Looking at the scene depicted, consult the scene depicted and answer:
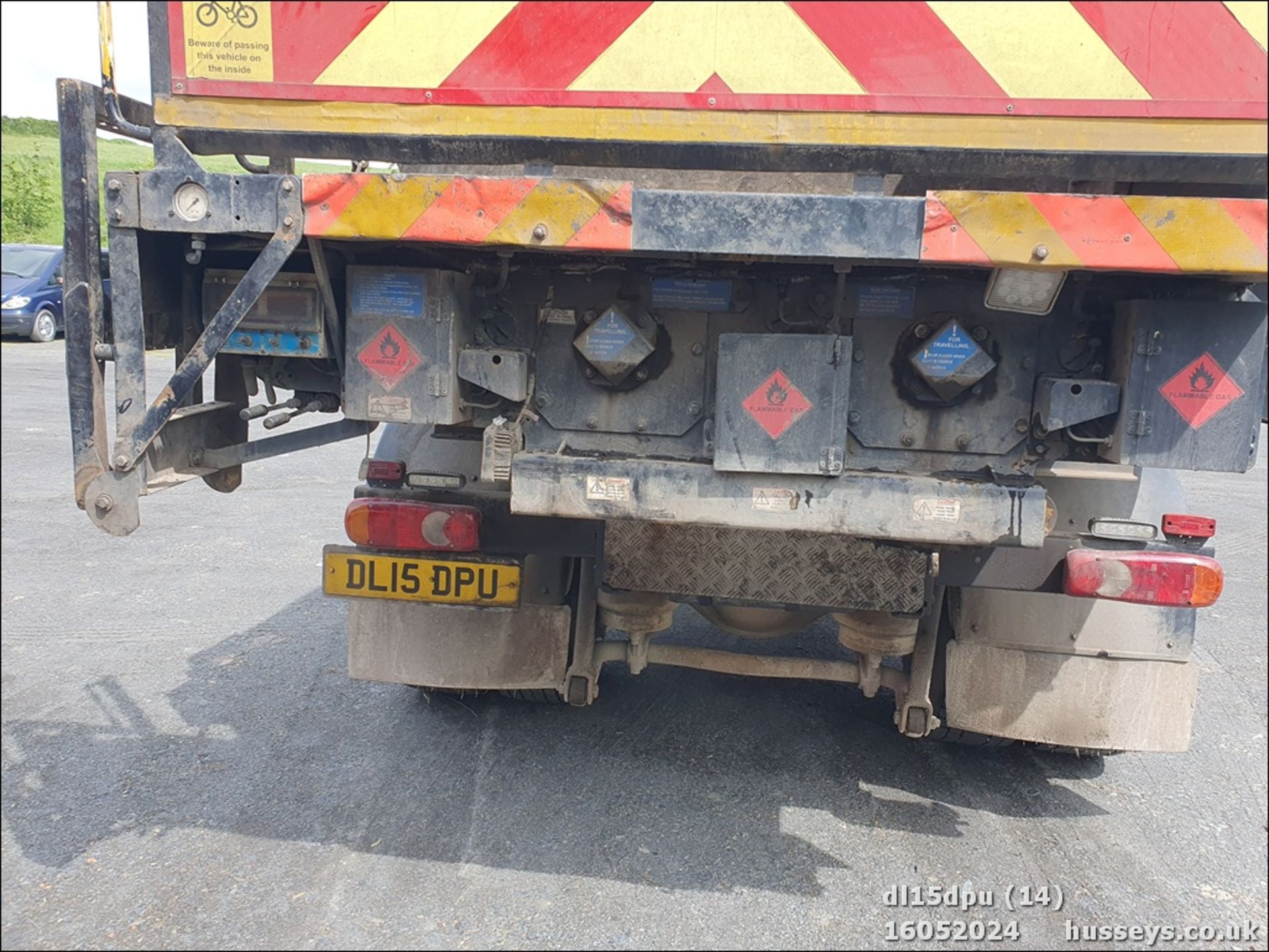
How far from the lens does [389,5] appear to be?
2279 mm

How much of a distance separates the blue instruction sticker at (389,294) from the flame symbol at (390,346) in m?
0.06

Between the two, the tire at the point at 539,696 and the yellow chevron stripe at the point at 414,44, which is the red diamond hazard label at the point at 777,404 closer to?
the yellow chevron stripe at the point at 414,44

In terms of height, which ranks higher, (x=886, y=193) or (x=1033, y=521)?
(x=886, y=193)

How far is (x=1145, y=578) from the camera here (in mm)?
2818

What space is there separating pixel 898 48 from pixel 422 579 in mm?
2002

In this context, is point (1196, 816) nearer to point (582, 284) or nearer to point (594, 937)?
point (594, 937)

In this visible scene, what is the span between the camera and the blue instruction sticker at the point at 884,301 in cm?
263

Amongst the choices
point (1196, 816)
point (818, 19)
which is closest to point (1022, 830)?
point (1196, 816)

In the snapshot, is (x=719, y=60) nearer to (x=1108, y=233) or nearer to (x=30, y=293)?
(x=1108, y=233)

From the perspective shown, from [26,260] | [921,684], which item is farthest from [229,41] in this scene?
[26,260]

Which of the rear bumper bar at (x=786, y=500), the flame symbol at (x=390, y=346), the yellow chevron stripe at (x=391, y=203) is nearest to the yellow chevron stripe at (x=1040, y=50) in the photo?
the rear bumper bar at (x=786, y=500)

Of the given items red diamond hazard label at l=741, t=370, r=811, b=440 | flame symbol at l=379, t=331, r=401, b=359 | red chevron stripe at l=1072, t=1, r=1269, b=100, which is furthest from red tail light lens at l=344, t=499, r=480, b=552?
red chevron stripe at l=1072, t=1, r=1269, b=100

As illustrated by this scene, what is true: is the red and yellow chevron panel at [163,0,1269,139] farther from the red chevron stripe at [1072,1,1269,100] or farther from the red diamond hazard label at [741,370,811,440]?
the red diamond hazard label at [741,370,811,440]

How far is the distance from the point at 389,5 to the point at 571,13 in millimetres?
427
